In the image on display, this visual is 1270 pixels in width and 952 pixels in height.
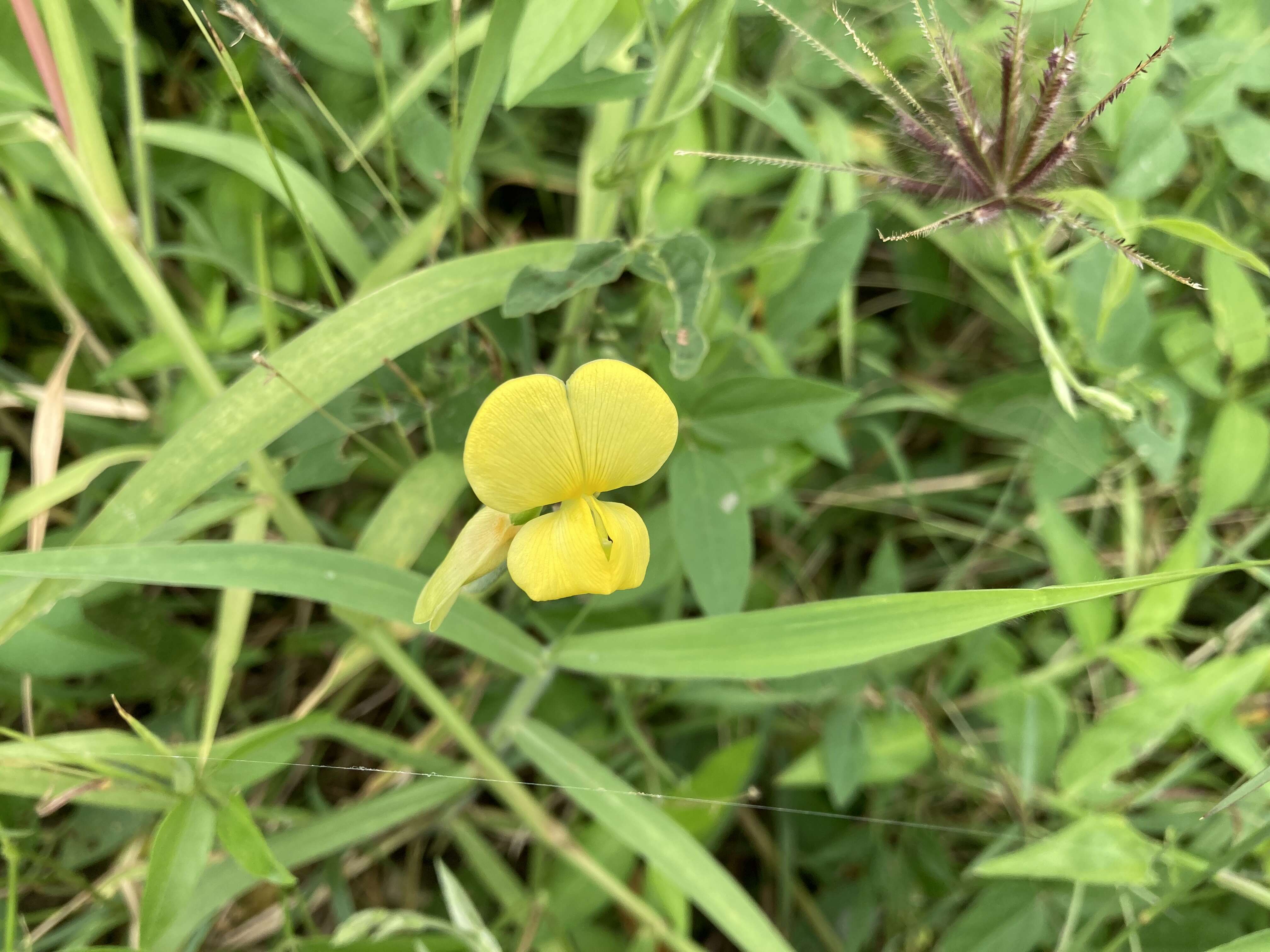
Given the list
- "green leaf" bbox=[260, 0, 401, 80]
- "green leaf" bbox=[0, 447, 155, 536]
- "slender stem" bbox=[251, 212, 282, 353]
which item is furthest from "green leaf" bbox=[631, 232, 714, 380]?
"green leaf" bbox=[0, 447, 155, 536]

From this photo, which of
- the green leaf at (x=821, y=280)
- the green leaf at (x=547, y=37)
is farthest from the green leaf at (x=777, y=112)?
the green leaf at (x=547, y=37)

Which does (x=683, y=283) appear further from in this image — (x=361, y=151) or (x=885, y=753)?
(x=885, y=753)

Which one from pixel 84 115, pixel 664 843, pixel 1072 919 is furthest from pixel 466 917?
pixel 84 115

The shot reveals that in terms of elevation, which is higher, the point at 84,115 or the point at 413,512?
the point at 84,115

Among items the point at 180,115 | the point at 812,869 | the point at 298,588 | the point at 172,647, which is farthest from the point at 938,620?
the point at 180,115

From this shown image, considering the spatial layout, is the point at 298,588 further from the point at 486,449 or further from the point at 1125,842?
the point at 1125,842

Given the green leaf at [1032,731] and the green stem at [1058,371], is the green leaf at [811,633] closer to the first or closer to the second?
the green stem at [1058,371]
